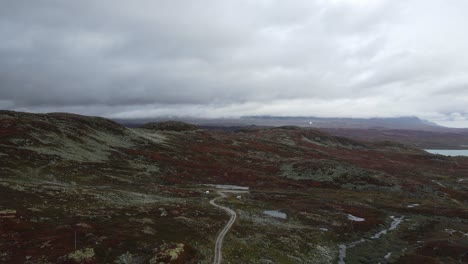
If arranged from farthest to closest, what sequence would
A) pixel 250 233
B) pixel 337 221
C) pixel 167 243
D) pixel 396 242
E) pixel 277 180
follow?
pixel 277 180
pixel 337 221
pixel 396 242
pixel 250 233
pixel 167 243

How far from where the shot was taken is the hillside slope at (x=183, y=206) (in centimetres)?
4241

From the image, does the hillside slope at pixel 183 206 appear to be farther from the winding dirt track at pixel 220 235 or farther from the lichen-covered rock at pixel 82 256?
the winding dirt track at pixel 220 235

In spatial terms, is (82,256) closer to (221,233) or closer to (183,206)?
(221,233)

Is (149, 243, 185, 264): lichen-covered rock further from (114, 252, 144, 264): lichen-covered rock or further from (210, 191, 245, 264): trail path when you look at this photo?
(210, 191, 245, 264): trail path

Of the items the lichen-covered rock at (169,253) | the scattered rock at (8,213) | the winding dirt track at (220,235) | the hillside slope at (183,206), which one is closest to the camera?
the lichen-covered rock at (169,253)

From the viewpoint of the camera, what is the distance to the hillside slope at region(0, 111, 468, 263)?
42406mm

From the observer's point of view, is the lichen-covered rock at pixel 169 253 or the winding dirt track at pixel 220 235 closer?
the lichen-covered rock at pixel 169 253

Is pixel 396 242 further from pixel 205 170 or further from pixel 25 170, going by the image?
pixel 25 170

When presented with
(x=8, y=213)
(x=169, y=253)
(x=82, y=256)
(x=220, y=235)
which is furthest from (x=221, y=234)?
(x=8, y=213)

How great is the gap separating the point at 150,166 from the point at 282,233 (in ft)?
194

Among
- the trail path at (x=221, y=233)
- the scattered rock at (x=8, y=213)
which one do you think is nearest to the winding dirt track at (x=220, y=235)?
the trail path at (x=221, y=233)

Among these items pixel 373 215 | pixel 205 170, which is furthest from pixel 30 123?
pixel 373 215

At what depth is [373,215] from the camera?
255 feet

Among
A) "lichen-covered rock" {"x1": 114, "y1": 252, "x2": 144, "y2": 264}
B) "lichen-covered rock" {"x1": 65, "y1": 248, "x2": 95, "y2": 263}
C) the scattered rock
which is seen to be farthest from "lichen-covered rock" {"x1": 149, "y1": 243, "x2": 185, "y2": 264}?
the scattered rock
